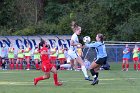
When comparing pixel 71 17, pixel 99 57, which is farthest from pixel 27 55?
pixel 99 57

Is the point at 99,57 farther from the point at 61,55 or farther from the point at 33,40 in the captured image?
the point at 33,40

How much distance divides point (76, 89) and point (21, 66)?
20.3 m

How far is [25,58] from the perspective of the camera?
123 ft

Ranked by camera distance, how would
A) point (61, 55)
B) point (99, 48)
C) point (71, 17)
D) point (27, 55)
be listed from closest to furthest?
point (99, 48) < point (61, 55) < point (27, 55) < point (71, 17)

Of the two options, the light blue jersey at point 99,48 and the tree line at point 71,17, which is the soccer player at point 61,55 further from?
the light blue jersey at point 99,48

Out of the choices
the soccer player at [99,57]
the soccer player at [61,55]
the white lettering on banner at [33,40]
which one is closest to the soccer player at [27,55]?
the white lettering on banner at [33,40]

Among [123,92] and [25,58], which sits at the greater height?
[123,92]

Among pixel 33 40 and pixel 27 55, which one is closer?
pixel 27 55

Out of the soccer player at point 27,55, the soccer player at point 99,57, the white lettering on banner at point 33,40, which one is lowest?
the soccer player at point 27,55

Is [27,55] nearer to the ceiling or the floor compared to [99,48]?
nearer to the floor

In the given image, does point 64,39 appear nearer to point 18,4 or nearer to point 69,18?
point 69,18

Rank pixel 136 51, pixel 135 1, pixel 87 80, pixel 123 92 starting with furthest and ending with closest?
pixel 135 1, pixel 136 51, pixel 87 80, pixel 123 92

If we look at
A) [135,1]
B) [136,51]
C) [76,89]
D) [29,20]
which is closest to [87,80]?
[76,89]

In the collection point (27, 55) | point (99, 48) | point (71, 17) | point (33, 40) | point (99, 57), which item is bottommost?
point (27, 55)
